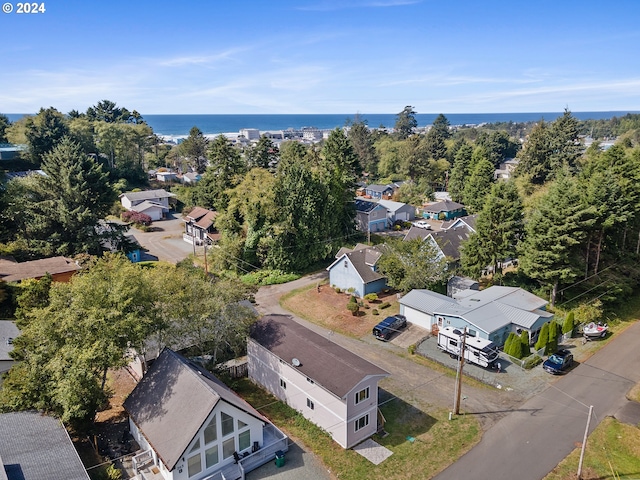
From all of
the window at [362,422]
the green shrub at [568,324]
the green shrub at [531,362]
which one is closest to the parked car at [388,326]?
the green shrub at [531,362]

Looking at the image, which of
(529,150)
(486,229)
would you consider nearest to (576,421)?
(486,229)

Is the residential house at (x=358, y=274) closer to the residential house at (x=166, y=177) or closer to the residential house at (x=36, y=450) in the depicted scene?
the residential house at (x=36, y=450)

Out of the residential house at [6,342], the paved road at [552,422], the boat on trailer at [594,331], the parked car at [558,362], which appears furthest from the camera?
the boat on trailer at [594,331]

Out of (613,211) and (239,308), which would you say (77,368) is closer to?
(239,308)

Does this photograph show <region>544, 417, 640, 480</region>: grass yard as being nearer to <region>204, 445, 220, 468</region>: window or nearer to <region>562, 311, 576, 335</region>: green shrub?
<region>562, 311, 576, 335</region>: green shrub

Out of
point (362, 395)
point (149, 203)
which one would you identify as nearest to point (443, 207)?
point (149, 203)

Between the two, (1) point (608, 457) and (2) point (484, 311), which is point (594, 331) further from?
(1) point (608, 457)
